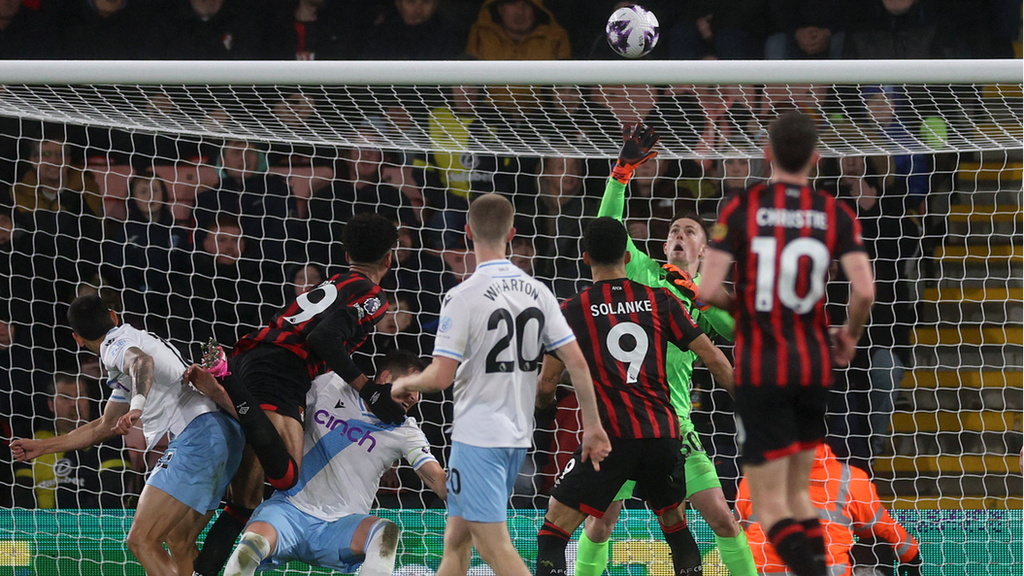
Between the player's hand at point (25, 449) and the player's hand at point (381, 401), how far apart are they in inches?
63.2

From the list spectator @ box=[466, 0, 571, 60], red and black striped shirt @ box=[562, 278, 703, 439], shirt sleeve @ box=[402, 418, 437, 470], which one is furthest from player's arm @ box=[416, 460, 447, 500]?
spectator @ box=[466, 0, 571, 60]

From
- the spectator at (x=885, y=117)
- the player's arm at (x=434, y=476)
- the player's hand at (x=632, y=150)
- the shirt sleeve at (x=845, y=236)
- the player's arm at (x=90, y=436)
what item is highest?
the spectator at (x=885, y=117)

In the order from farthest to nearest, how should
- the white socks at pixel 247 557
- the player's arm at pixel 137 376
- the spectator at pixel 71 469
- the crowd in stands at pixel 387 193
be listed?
the crowd in stands at pixel 387 193
the spectator at pixel 71 469
the player's arm at pixel 137 376
the white socks at pixel 247 557

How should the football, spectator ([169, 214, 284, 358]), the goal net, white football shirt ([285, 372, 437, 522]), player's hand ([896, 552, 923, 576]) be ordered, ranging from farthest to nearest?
spectator ([169, 214, 284, 358]), the goal net, the football, player's hand ([896, 552, 923, 576]), white football shirt ([285, 372, 437, 522])

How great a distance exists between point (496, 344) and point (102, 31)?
580 centimetres

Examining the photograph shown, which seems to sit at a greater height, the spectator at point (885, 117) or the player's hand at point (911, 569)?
the spectator at point (885, 117)

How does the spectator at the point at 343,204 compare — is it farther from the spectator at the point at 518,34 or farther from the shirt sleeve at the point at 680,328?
the shirt sleeve at the point at 680,328

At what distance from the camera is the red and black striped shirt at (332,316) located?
15.5 feet

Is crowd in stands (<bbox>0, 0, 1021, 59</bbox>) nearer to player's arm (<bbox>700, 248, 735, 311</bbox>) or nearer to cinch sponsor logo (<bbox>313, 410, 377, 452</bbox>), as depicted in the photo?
cinch sponsor logo (<bbox>313, 410, 377, 452</bbox>)

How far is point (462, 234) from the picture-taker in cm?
739

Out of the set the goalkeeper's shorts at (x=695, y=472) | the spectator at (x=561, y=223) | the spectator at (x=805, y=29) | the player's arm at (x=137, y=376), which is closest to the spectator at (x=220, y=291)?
→ the spectator at (x=561, y=223)

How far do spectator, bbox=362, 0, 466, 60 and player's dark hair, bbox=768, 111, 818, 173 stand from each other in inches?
202

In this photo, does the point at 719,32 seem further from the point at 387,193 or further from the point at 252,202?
the point at 252,202

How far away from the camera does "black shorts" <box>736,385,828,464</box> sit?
3361 millimetres
